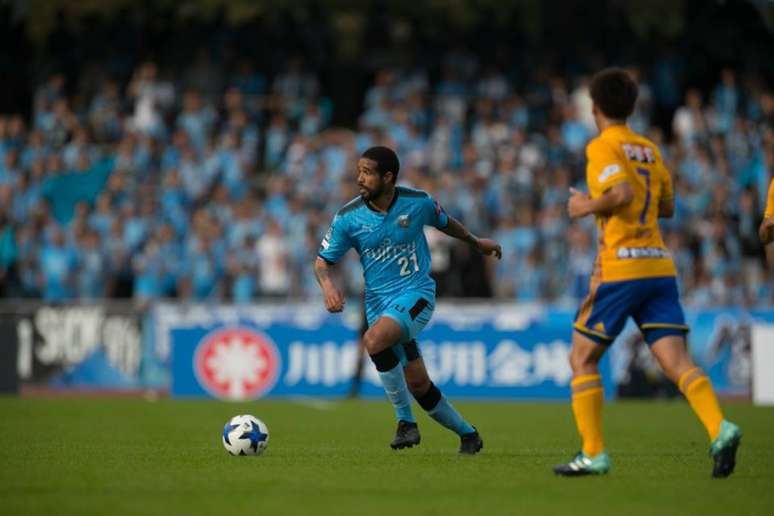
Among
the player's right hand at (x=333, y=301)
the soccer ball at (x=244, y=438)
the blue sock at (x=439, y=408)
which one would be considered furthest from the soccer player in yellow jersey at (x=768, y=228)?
the soccer ball at (x=244, y=438)

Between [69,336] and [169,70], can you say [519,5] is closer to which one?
[169,70]

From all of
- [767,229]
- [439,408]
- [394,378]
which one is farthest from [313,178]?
[767,229]

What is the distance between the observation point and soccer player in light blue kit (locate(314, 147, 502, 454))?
34.1ft

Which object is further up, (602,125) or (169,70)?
(169,70)

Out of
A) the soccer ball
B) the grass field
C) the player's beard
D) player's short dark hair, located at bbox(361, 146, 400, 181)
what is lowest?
Result: the grass field

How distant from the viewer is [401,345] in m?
10.6

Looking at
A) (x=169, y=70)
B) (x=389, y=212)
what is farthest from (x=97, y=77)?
(x=389, y=212)

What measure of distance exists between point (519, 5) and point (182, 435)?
1640cm

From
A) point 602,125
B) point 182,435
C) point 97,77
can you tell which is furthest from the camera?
point 97,77

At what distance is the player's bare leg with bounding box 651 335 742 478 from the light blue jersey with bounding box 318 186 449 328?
8.11 feet

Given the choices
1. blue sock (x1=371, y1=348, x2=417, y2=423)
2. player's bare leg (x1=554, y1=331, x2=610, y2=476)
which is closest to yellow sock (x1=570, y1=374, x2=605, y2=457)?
player's bare leg (x1=554, y1=331, x2=610, y2=476)

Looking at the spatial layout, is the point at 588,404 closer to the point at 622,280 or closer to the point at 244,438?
the point at 622,280

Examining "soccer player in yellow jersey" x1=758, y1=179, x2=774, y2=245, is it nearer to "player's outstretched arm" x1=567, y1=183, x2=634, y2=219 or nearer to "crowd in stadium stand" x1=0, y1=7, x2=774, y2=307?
"player's outstretched arm" x1=567, y1=183, x2=634, y2=219

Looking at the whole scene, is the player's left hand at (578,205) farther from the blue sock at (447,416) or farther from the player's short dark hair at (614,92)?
the blue sock at (447,416)
